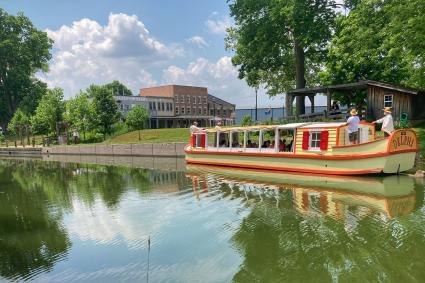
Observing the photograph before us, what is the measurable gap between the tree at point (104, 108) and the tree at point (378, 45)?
2782 cm

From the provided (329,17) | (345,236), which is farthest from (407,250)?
(329,17)

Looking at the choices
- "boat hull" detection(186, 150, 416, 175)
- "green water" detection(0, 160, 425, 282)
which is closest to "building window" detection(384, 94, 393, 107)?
"boat hull" detection(186, 150, 416, 175)

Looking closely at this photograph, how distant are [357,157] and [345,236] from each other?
8.43m

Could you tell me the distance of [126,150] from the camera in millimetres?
37719

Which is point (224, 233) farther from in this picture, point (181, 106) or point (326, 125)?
point (181, 106)

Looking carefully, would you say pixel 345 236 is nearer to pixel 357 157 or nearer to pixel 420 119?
pixel 357 157

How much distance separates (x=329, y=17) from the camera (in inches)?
1334

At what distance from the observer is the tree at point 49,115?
54.0 m

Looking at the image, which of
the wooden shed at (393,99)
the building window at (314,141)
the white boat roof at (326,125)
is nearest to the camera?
the white boat roof at (326,125)

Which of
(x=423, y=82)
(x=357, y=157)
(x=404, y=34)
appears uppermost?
(x=404, y=34)

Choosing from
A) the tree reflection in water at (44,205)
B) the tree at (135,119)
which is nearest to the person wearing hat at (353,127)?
the tree reflection in water at (44,205)

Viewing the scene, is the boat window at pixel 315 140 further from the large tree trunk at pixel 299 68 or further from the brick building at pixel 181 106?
the brick building at pixel 181 106

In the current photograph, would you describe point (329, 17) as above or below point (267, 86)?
above

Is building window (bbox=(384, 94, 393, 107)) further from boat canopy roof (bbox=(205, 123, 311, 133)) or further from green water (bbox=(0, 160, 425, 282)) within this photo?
green water (bbox=(0, 160, 425, 282))
